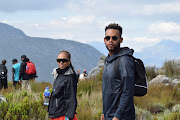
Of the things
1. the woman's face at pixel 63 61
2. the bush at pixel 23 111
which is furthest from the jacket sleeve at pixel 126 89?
the bush at pixel 23 111

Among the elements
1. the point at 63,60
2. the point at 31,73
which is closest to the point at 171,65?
the point at 31,73

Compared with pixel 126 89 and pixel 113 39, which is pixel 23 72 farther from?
pixel 126 89

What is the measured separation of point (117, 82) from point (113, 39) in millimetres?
503

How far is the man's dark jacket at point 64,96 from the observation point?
3.92 metres

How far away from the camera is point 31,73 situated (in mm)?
11344

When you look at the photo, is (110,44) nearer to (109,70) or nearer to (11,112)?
(109,70)

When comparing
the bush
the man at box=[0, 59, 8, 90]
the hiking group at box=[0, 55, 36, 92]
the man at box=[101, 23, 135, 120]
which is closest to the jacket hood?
the man at box=[101, 23, 135, 120]

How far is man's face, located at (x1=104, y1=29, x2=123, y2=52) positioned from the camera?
3125 mm

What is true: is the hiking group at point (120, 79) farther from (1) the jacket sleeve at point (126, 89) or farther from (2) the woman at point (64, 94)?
(2) the woman at point (64, 94)

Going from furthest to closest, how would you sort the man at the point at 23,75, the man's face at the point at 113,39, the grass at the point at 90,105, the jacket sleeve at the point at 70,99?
1. the man at the point at 23,75
2. the grass at the point at 90,105
3. the jacket sleeve at the point at 70,99
4. the man's face at the point at 113,39

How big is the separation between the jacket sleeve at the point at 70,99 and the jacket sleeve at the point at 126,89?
1.14 metres

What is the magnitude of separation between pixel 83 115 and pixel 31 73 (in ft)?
18.5

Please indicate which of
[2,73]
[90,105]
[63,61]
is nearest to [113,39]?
[63,61]

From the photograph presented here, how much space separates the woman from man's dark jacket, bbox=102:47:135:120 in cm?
88
